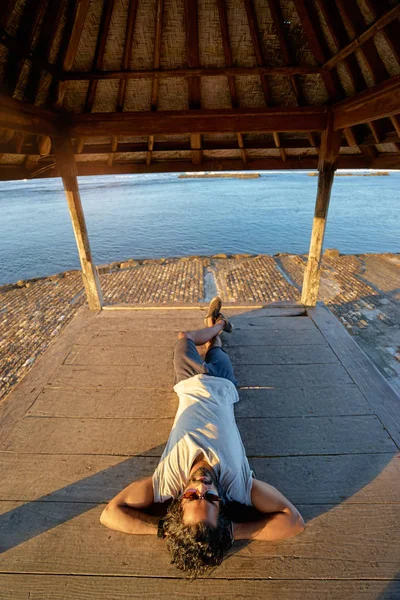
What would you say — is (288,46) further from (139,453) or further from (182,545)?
(182,545)

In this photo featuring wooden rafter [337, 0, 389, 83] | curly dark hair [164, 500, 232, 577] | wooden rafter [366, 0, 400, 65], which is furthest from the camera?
wooden rafter [337, 0, 389, 83]

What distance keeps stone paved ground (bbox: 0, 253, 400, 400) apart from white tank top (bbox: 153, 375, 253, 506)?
27.1 ft

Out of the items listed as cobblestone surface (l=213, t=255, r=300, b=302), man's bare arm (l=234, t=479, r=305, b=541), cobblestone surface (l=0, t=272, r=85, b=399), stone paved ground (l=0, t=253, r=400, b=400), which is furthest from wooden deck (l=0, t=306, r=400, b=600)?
cobblestone surface (l=213, t=255, r=300, b=302)

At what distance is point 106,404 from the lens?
2.80 meters

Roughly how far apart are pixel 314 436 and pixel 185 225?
29220 mm

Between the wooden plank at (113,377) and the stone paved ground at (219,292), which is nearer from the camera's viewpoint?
the wooden plank at (113,377)

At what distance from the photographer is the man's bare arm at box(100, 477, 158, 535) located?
1.79m

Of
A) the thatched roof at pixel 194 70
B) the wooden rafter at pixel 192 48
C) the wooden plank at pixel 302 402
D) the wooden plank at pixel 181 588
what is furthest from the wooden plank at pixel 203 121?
the wooden plank at pixel 181 588

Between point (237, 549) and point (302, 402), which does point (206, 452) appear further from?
point (302, 402)

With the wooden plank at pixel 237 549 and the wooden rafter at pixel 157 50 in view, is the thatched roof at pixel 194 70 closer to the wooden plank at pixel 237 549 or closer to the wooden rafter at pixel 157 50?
the wooden rafter at pixel 157 50

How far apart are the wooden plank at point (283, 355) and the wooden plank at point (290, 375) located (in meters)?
0.07

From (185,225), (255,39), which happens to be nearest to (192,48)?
(255,39)

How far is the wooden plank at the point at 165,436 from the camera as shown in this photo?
7.72ft

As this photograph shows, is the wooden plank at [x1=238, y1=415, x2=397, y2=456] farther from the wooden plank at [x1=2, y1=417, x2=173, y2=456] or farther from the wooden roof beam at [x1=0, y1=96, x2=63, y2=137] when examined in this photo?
the wooden roof beam at [x1=0, y1=96, x2=63, y2=137]
